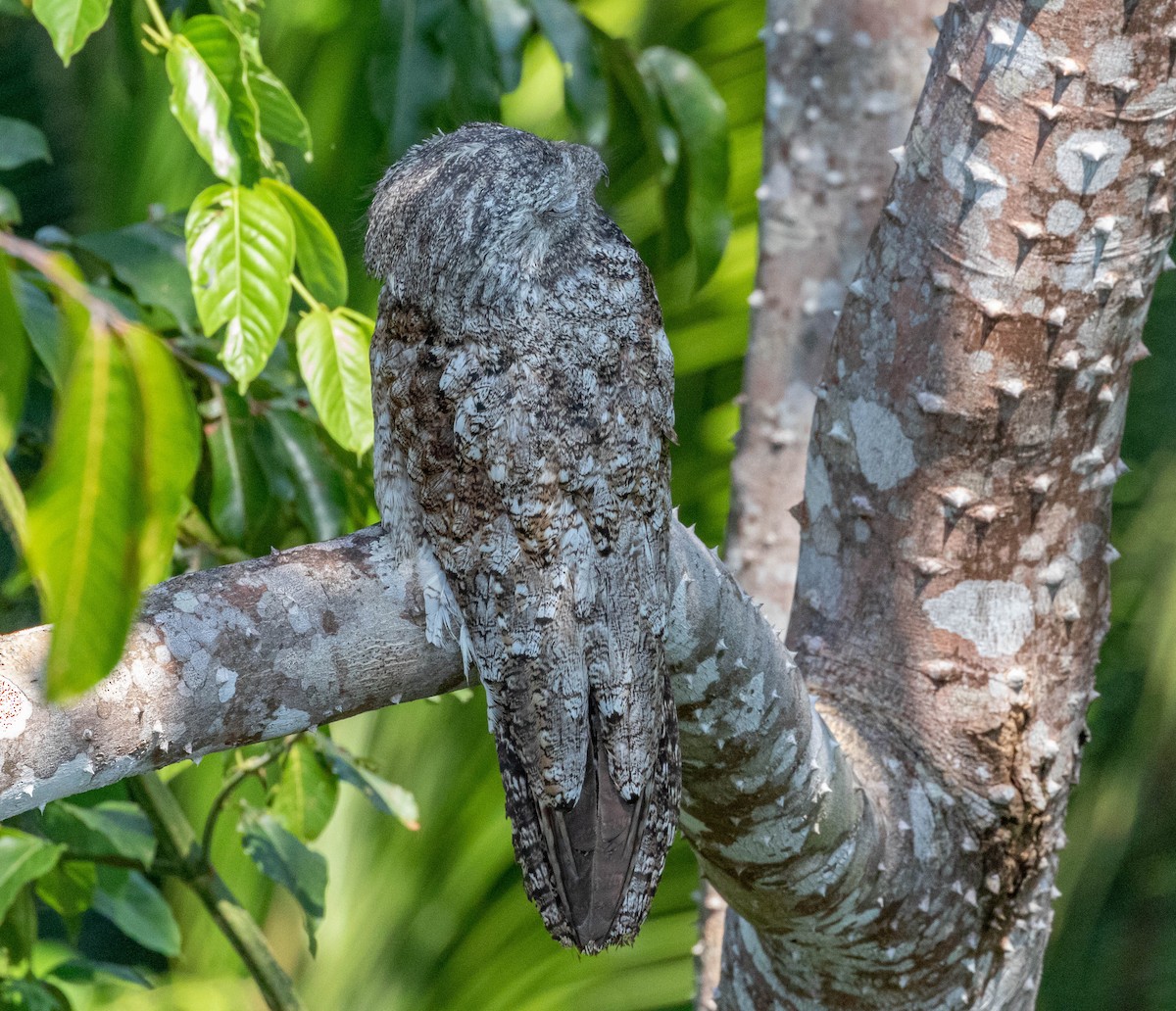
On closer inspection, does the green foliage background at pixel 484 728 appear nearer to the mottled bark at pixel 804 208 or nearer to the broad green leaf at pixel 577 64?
the mottled bark at pixel 804 208

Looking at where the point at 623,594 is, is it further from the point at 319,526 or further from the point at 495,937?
the point at 495,937

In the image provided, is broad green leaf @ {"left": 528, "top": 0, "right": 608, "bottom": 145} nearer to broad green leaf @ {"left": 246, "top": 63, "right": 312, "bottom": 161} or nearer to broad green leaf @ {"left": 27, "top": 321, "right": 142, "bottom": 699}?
broad green leaf @ {"left": 246, "top": 63, "right": 312, "bottom": 161}

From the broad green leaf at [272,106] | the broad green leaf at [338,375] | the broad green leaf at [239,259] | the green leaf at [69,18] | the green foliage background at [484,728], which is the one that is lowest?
the green foliage background at [484,728]

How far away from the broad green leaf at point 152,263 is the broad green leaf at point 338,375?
0.89 ft

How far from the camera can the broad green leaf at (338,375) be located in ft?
4.13

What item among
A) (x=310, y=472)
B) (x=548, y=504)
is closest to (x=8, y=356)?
(x=548, y=504)

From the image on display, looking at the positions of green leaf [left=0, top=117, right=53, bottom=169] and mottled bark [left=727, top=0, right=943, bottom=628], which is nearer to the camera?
green leaf [left=0, top=117, right=53, bottom=169]

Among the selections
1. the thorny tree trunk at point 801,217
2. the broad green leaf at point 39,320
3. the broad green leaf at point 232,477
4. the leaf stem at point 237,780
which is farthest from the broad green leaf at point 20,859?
the thorny tree trunk at point 801,217

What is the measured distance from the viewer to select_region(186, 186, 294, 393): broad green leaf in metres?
1.15

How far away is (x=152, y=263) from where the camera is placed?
1.46 m

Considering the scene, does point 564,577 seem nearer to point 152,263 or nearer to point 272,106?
point 272,106

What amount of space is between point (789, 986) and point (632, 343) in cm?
93

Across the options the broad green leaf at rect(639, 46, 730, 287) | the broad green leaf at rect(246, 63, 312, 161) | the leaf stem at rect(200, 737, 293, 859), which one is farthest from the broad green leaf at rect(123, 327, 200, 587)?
the broad green leaf at rect(639, 46, 730, 287)

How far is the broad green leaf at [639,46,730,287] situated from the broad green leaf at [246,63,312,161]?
641 millimetres
